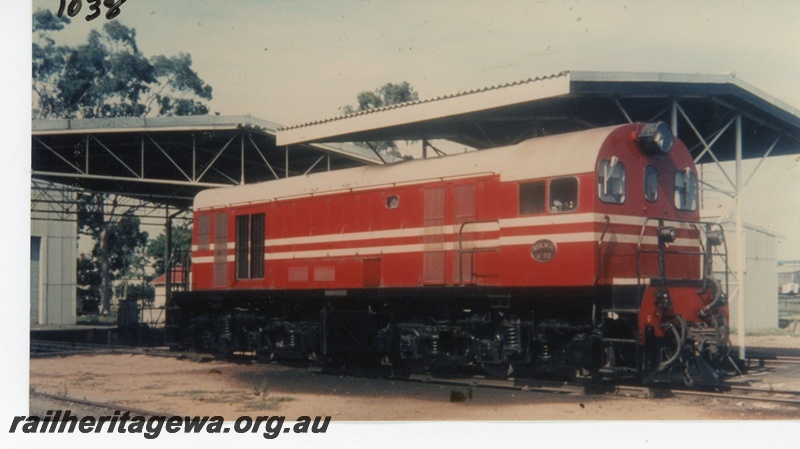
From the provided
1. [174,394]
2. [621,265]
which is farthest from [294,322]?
[621,265]

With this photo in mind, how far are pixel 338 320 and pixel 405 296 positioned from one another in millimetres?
2125

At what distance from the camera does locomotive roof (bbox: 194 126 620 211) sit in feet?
37.9

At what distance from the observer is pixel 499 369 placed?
41.7 ft

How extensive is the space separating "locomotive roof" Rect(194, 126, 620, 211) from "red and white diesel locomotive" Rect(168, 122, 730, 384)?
3cm

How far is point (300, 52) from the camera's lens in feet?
43.7

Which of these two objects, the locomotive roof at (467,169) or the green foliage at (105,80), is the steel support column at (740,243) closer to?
the locomotive roof at (467,169)

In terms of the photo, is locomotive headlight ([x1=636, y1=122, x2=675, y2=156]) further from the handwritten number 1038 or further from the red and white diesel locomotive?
the handwritten number 1038

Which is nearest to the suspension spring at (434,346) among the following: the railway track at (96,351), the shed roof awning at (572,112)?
the shed roof awning at (572,112)

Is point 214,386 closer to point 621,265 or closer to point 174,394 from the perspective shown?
point 174,394

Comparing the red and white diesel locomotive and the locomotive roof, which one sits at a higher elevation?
the locomotive roof

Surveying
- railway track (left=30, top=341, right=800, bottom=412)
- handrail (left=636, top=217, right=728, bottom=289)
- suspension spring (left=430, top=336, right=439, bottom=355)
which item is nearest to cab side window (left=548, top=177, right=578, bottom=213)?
handrail (left=636, top=217, right=728, bottom=289)

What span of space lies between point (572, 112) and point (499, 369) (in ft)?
17.7

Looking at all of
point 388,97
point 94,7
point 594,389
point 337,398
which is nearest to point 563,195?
point 594,389

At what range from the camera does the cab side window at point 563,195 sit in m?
11.4
